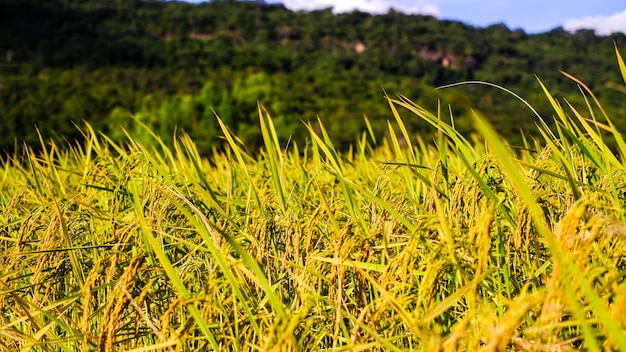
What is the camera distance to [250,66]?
40.3 meters

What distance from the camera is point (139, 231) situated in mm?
1186

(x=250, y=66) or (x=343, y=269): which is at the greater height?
(x=343, y=269)

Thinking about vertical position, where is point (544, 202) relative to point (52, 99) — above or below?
above

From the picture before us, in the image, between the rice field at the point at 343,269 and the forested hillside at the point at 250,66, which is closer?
the rice field at the point at 343,269

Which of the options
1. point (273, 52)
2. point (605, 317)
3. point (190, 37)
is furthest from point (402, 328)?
point (190, 37)

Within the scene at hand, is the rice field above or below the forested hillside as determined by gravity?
above

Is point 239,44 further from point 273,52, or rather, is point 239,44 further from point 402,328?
point 402,328

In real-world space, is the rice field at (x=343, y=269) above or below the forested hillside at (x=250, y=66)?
above

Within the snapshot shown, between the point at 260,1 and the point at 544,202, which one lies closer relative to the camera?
the point at 544,202

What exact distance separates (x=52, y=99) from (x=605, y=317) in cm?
2766

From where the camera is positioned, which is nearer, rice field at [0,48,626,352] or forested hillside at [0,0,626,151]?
rice field at [0,48,626,352]

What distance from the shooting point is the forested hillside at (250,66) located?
63.7ft

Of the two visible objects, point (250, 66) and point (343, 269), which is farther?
point (250, 66)

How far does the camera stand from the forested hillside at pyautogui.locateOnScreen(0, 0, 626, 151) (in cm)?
1941
